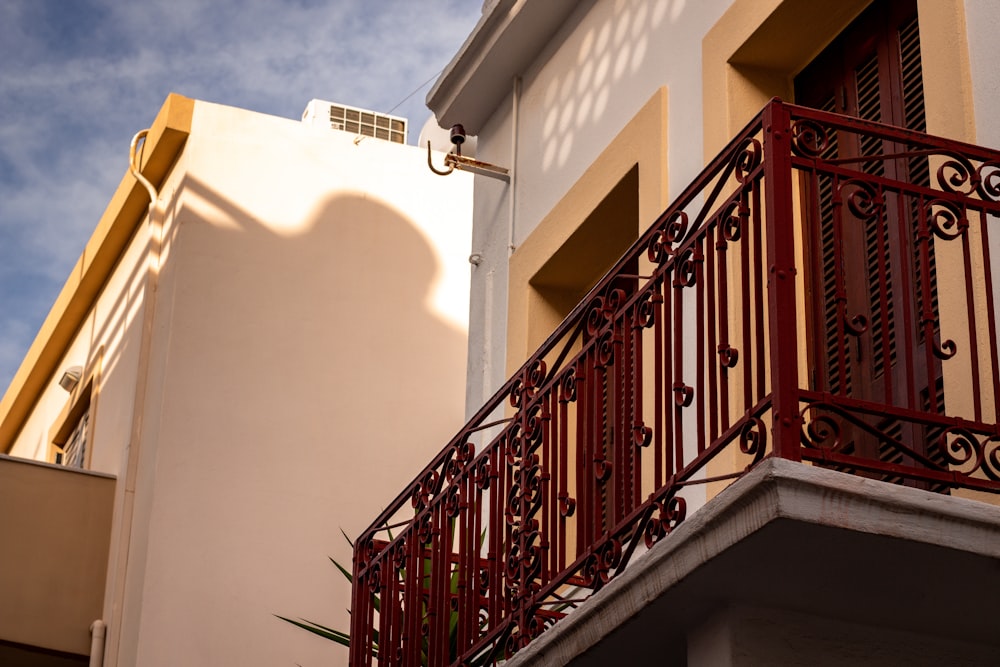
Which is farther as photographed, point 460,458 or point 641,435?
point 460,458

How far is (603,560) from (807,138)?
151cm

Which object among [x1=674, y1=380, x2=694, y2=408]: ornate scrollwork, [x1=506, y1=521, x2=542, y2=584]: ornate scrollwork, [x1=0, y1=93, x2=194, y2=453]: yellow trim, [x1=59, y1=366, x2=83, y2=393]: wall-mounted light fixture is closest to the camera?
[x1=674, y1=380, x2=694, y2=408]: ornate scrollwork

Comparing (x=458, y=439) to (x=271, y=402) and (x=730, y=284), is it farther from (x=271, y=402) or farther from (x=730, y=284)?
(x=271, y=402)

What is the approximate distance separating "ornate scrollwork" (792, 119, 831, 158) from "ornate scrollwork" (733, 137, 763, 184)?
4.7 inches

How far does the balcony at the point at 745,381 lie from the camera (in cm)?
472

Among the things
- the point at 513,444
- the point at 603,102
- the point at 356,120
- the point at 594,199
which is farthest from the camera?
the point at 356,120

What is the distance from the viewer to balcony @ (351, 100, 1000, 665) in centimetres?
472

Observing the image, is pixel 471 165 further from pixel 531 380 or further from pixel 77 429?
pixel 77 429

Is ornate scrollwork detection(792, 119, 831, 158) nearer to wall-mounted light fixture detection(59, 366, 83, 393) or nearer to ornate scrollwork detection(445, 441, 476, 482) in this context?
ornate scrollwork detection(445, 441, 476, 482)

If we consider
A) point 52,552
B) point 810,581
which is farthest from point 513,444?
point 52,552

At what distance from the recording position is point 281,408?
1380 cm

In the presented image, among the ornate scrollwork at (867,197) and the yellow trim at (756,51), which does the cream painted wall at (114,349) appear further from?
the ornate scrollwork at (867,197)

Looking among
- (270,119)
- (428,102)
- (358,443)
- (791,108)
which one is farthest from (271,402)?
(791,108)

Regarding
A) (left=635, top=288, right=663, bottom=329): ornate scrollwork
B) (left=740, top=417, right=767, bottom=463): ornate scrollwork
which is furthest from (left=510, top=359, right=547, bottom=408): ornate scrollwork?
(left=740, top=417, right=767, bottom=463): ornate scrollwork
